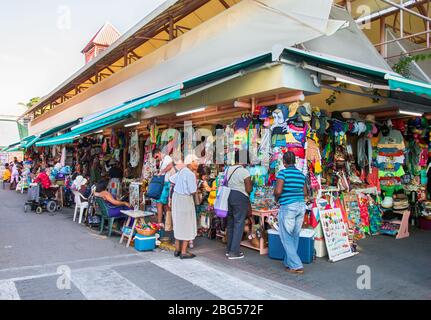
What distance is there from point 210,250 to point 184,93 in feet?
10.00

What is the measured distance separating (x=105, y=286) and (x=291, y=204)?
2921mm

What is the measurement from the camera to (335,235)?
6500mm

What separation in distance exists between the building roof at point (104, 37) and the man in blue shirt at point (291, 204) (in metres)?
28.1

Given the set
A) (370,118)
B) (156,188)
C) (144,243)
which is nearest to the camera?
(144,243)

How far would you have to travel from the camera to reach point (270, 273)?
557 cm

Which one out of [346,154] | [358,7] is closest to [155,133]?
[346,154]

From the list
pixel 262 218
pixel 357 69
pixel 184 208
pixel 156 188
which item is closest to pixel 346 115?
pixel 357 69

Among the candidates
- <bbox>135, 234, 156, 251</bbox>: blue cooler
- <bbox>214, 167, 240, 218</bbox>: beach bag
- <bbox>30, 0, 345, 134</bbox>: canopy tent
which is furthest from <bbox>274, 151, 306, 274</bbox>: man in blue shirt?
<bbox>135, 234, 156, 251</bbox>: blue cooler

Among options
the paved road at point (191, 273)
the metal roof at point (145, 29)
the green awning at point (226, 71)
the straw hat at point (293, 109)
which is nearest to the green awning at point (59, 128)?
the metal roof at point (145, 29)

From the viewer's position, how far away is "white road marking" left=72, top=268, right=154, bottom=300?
14.6 feet

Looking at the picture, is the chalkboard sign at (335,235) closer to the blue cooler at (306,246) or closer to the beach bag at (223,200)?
the blue cooler at (306,246)

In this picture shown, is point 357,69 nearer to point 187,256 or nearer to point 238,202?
point 238,202

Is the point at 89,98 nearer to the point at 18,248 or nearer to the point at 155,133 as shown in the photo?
the point at 155,133

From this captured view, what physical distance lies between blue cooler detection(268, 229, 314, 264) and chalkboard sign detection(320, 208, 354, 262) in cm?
35
